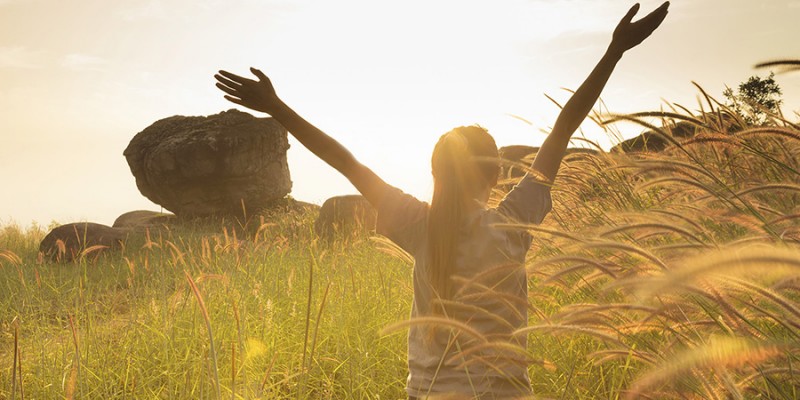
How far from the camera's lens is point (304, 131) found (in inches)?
93.0

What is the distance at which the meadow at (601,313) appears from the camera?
1.12 m

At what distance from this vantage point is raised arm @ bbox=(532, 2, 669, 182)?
2225 mm

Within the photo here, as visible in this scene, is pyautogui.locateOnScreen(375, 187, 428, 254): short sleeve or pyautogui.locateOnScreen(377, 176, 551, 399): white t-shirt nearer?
pyautogui.locateOnScreen(377, 176, 551, 399): white t-shirt

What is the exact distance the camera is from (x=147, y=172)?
1655 centimetres

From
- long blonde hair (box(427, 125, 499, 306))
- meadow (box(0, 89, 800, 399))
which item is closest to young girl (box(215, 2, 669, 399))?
long blonde hair (box(427, 125, 499, 306))

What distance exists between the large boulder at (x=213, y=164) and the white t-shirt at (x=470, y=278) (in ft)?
47.1

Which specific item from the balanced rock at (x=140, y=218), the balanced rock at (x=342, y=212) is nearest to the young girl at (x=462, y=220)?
the balanced rock at (x=342, y=212)

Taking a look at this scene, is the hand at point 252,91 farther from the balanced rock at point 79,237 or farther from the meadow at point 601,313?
the balanced rock at point 79,237

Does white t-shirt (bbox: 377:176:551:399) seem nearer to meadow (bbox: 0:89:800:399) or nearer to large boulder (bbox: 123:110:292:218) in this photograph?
meadow (bbox: 0:89:800:399)

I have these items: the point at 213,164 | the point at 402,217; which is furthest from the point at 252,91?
the point at 213,164

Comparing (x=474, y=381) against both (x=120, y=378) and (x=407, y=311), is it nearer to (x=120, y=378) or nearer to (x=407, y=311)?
(x=120, y=378)

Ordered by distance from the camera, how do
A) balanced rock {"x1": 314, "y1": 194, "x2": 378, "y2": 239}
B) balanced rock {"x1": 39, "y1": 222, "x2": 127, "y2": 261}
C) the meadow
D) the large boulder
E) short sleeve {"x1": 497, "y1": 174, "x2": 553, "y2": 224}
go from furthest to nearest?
the large boulder → balanced rock {"x1": 314, "y1": 194, "x2": 378, "y2": 239} → balanced rock {"x1": 39, "y1": 222, "x2": 127, "y2": 261} → short sleeve {"x1": 497, "y1": 174, "x2": 553, "y2": 224} → the meadow

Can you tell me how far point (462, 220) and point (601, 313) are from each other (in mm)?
680

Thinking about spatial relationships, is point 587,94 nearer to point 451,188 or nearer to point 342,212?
point 451,188
